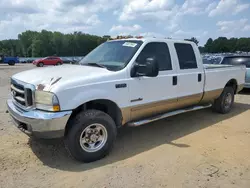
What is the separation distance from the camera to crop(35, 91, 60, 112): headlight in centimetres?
339

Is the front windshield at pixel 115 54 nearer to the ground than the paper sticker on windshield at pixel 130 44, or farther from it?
nearer to the ground

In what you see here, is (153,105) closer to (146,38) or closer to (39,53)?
(146,38)

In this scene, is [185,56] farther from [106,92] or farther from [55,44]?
[55,44]

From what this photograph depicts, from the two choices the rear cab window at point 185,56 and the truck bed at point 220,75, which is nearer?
the rear cab window at point 185,56

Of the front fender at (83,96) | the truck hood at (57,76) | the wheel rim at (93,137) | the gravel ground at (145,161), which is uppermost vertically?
the truck hood at (57,76)

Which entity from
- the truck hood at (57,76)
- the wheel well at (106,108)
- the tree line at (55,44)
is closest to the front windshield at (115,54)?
the truck hood at (57,76)

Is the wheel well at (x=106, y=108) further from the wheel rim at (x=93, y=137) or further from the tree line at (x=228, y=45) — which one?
the tree line at (x=228, y=45)

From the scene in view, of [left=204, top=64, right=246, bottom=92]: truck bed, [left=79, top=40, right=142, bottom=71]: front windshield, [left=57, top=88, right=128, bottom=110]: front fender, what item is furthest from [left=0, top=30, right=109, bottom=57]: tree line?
[left=57, top=88, right=128, bottom=110]: front fender

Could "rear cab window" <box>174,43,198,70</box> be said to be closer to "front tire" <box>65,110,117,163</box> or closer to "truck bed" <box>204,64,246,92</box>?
"truck bed" <box>204,64,246,92</box>

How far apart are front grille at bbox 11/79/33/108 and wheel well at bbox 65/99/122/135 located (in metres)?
0.66

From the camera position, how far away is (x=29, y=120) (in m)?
3.51

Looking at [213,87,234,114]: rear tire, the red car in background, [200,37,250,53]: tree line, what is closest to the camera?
[213,87,234,114]: rear tire

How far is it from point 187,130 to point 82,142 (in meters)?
2.61

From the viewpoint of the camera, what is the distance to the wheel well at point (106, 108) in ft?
12.8
